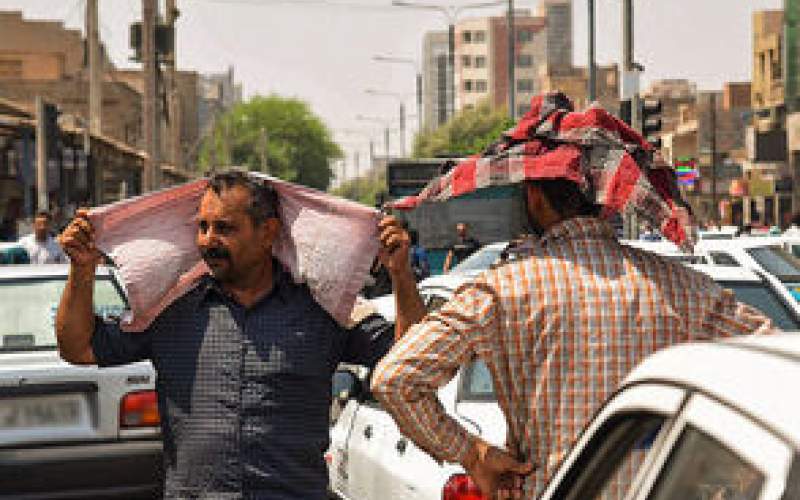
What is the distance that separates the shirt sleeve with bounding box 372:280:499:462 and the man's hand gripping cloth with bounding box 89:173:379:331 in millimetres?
870

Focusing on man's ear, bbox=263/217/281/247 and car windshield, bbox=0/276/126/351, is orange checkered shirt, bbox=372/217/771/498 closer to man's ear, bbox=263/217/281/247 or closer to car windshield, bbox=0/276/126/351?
man's ear, bbox=263/217/281/247

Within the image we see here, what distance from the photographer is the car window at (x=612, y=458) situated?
2.47 m

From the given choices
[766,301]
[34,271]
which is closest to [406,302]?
[766,301]

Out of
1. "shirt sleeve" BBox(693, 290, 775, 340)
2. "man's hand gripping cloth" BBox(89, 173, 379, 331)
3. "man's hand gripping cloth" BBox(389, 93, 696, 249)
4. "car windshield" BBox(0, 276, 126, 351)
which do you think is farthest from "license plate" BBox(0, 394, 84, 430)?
"shirt sleeve" BBox(693, 290, 775, 340)

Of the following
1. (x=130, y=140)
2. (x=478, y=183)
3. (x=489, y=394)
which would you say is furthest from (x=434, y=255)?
(x=130, y=140)

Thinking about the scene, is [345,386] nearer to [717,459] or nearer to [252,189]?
[252,189]

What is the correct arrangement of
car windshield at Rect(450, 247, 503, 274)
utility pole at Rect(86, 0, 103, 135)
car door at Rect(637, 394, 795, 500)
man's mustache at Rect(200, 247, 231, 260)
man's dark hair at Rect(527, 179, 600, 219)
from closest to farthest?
car door at Rect(637, 394, 795, 500) < man's dark hair at Rect(527, 179, 600, 219) < man's mustache at Rect(200, 247, 231, 260) < car windshield at Rect(450, 247, 503, 274) < utility pole at Rect(86, 0, 103, 135)

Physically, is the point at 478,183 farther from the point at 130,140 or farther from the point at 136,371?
the point at 130,140

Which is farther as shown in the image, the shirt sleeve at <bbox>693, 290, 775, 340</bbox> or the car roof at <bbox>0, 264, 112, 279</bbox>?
the car roof at <bbox>0, 264, 112, 279</bbox>

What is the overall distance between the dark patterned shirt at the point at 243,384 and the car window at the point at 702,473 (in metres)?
2.07

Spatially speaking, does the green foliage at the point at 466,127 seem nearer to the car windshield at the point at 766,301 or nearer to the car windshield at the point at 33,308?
the car windshield at the point at 33,308

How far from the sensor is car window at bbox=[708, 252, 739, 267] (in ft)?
56.7

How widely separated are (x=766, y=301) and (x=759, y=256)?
8523 millimetres

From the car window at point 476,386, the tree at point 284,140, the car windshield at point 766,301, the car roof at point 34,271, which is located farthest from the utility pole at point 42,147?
the tree at point 284,140
